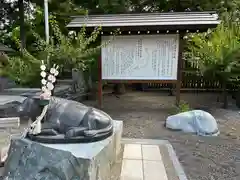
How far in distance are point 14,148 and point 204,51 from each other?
702 centimetres

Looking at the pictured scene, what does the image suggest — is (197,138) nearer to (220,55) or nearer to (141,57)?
(141,57)

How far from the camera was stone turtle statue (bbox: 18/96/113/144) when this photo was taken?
2.60m

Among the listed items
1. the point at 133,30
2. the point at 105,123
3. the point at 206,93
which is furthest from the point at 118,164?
the point at 206,93

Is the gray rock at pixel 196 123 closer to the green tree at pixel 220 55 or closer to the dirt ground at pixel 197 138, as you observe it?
the dirt ground at pixel 197 138

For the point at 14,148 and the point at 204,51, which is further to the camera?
the point at 204,51

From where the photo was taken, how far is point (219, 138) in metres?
5.32

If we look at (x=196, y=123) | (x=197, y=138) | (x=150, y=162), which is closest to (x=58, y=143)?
(x=150, y=162)

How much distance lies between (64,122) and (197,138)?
3.53 m

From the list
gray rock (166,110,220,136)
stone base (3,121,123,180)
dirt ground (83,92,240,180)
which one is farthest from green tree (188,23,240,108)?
stone base (3,121,123,180)

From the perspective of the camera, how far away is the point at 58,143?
2.57 metres

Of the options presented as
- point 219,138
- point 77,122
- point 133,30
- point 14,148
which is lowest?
point 219,138

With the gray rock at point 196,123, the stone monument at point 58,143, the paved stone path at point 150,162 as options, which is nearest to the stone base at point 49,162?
the stone monument at point 58,143

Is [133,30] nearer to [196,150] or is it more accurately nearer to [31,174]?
[196,150]

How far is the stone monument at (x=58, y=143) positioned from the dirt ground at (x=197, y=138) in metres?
1.67
